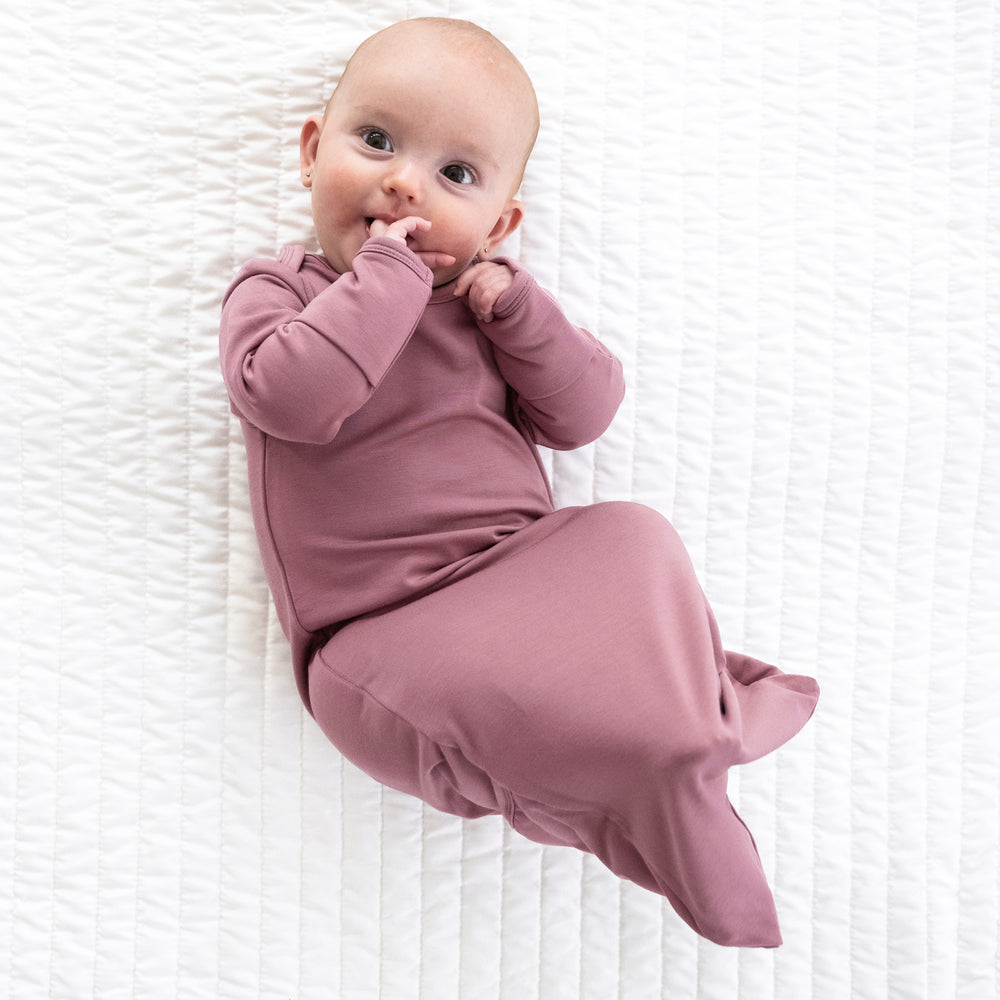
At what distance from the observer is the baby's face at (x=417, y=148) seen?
826 mm

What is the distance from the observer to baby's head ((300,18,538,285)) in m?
0.83

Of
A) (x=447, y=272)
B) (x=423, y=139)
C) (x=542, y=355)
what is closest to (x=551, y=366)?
(x=542, y=355)

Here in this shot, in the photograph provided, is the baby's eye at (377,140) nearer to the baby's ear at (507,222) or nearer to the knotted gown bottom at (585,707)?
the baby's ear at (507,222)

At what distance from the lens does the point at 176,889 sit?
0.98 m

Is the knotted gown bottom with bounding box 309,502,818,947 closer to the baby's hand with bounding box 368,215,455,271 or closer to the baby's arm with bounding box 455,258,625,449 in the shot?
the baby's arm with bounding box 455,258,625,449

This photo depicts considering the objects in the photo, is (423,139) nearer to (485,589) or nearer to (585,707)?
(485,589)

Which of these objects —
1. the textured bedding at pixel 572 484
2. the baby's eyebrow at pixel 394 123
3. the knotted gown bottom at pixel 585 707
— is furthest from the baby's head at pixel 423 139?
the knotted gown bottom at pixel 585 707

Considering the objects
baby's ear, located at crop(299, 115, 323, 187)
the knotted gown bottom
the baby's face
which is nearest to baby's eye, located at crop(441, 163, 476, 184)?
the baby's face

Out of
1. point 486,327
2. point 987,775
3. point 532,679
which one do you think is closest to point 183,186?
point 486,327

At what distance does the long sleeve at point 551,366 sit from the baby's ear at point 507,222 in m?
0.07

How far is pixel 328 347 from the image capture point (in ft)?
2.56

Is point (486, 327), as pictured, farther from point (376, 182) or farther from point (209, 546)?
point (209, 546)

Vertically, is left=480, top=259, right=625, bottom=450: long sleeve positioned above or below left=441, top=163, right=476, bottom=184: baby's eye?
below

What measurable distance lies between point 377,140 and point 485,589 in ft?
1.36
